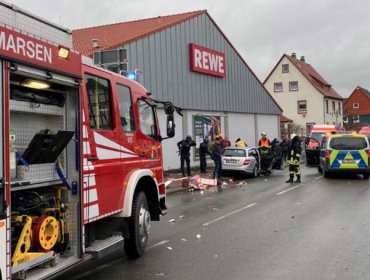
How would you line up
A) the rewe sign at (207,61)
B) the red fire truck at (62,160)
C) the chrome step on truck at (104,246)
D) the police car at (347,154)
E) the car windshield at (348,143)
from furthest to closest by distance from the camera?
the rewe sign at (207,61) → the car windshield at (348,143) → the police car at (347,154) → the chrome step on truck at (104,246) → the red fire truck at (62,160)

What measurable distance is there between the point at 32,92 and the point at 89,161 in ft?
3.46

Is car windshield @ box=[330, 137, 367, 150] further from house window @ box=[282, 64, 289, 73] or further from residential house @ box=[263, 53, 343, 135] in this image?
house window @ box=[282, 64, 289, 73]

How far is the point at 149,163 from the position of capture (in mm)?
7285

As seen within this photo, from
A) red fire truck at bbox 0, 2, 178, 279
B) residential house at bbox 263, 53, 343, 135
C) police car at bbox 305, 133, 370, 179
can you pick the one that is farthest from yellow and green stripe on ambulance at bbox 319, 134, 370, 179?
residential house at bbox 263, 53, 343, 135

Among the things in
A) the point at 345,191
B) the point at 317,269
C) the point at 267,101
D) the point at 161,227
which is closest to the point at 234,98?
the point at 267,101

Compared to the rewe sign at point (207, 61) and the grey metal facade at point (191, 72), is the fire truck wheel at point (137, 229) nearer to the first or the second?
the grey metal facade at point (191, 72)

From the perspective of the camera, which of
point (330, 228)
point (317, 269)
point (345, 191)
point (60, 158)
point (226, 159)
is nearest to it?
point (60, 158)

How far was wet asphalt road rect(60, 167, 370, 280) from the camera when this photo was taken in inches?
232

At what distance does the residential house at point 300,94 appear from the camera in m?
58.5

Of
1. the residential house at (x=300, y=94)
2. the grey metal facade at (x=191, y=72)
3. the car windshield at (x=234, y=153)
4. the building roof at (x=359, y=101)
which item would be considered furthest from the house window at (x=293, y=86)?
the car windshield at (x=234, y=153)

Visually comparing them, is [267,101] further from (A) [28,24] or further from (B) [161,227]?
(A) [28,24]

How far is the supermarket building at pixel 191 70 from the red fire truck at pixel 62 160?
13.9m

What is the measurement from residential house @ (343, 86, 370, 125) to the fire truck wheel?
79.1m

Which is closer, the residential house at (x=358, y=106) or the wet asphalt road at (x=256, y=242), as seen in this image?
the wet asphalt road at (x=256, y=242)
